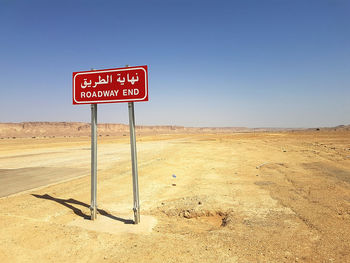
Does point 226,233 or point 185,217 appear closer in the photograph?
point 226,233

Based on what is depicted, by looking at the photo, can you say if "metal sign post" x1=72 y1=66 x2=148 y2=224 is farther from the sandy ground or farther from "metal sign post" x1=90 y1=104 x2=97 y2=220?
the sandy ground

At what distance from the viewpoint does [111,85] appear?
5082 millimetres

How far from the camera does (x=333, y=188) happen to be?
7.45m

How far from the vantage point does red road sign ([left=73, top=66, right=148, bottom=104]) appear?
483 cm

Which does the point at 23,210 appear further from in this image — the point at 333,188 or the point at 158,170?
the point at 333,188

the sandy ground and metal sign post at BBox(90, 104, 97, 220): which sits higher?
metal sign post at BBox(90, 104, 97, 220)

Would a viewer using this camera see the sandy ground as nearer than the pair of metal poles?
Yes

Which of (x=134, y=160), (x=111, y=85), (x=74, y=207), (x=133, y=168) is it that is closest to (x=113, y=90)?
(x=111, y=85)

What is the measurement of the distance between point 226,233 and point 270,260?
1.05 meters

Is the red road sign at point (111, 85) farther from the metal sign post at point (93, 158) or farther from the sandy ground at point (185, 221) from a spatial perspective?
the sandy ground at point (185, 221)

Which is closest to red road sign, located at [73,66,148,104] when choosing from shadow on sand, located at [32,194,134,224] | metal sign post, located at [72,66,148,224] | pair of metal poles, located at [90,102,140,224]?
metal sign post, located at [72,66,148,224]

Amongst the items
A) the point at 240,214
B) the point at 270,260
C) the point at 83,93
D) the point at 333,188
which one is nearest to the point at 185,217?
the point at 240,214

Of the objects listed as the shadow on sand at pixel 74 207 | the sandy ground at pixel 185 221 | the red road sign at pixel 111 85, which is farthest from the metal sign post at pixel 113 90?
the sandy ground at pixel 185 221

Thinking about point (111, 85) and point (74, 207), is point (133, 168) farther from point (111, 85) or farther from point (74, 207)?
point (74, 207)
